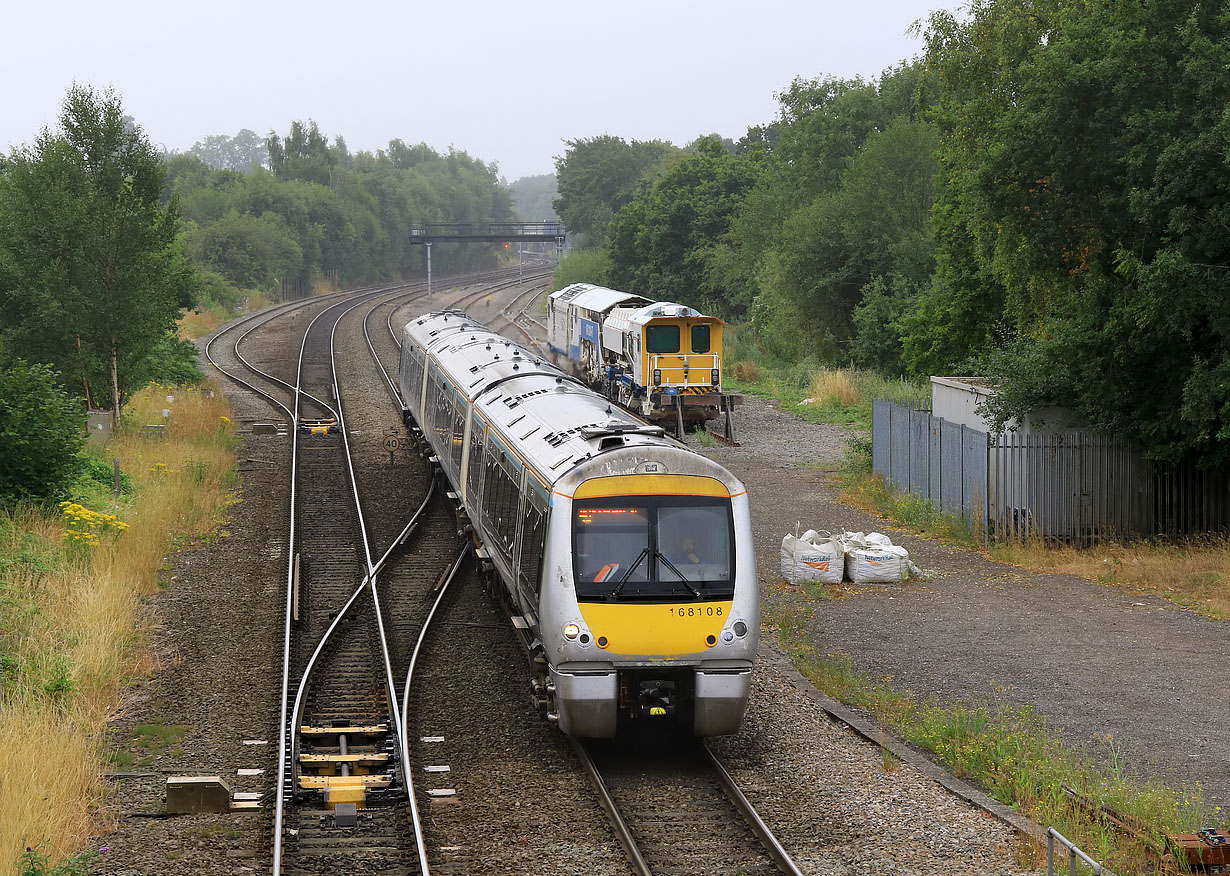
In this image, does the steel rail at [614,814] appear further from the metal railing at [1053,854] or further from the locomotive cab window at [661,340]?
the locomotive cab window at [661,340]

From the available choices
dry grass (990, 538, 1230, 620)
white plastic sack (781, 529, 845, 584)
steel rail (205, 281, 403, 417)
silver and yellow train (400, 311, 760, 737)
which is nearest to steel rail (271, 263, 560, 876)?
silver and yellow train (400, 311, 760, 737)

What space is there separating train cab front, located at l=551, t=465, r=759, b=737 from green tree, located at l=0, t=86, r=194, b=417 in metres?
17.9

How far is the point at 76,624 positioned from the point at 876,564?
10.2 metres

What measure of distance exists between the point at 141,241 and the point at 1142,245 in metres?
19.1

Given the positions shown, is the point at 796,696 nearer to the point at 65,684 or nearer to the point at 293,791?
the point at 293,791

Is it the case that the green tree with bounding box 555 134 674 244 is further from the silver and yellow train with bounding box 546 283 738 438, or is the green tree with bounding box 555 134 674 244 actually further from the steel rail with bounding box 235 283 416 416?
the silver and yellow train with bounding box 546 283 738 438

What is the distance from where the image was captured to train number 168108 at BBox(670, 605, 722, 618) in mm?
10547

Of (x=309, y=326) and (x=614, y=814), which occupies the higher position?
(x=309, y=326)

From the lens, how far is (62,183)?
82.0ft

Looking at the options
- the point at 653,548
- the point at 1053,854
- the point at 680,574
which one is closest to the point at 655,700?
the point at 680,574

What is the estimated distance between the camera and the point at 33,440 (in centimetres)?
1975

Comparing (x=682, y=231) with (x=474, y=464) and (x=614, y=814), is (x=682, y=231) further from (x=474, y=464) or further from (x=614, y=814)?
(x=614, y=814)

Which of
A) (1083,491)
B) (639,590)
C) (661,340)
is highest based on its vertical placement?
(661,340)

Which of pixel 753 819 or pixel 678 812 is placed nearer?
pixel 753 819
